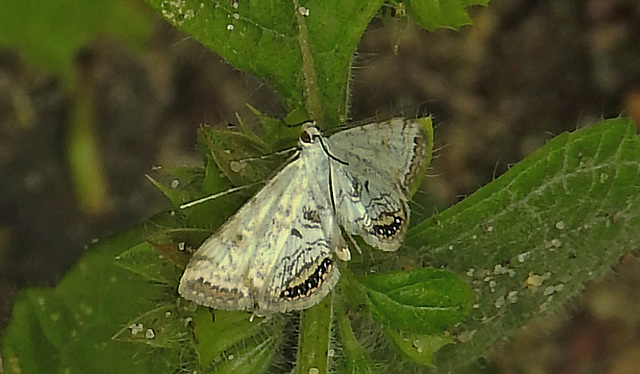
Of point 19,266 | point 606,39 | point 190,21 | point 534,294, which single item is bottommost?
point 19,266

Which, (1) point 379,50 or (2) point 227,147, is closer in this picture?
(2) point 227,147

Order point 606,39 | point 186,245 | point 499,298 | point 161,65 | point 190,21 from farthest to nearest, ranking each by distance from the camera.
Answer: point 161,65 < point 606,39 < point 499,298 < point 190,21 < point 186,245

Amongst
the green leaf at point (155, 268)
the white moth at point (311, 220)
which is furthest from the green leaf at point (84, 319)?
the white moth at point (311, 220)

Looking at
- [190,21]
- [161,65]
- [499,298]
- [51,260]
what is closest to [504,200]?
[499,298]

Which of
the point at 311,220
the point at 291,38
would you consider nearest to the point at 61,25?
the point at 291,38

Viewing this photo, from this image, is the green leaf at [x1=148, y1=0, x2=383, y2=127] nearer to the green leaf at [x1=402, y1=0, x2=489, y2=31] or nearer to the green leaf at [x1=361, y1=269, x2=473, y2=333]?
the green leaf at [x1=402, y1=0, x2=489, y2=31]

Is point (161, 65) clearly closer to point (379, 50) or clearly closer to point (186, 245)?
point (379, 50)

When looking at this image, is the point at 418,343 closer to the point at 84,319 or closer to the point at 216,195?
the point at 216,195

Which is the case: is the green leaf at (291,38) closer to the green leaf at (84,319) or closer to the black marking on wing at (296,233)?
the black marking on wing at (296,233)
